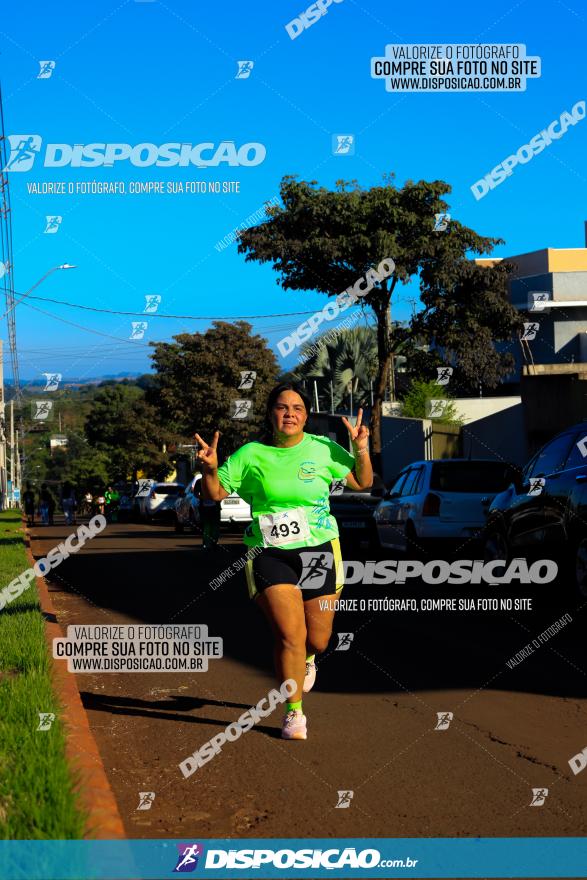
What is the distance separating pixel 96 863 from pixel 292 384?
356 cm

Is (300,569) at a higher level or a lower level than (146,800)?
higher

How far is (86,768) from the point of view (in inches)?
205

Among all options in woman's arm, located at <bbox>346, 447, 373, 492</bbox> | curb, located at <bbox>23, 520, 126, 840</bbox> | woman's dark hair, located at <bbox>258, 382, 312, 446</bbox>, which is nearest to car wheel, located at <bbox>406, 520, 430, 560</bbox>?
curb, located at <bbox>23, 520, 126, 840</bbox>

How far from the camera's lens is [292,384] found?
6945 millimetres

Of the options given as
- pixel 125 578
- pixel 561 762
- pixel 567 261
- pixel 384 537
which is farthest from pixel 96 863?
pixel 567 261

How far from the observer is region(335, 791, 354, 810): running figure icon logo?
17.0ft

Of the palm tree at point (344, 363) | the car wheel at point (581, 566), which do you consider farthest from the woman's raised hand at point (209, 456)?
the palm tree at point (344, 363)

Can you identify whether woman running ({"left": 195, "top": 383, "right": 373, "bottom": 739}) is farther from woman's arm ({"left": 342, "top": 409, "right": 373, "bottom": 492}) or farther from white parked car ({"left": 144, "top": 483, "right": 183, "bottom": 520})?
white parked car ({"left": 144, "top": 483, "right": 183, "bottom": 520})

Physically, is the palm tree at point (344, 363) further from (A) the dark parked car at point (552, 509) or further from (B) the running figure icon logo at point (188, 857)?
(B) the running figure icon logo at point (188, 857)

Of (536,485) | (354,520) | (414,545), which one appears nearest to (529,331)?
(354,520)

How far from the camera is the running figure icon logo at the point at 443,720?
22.0ft

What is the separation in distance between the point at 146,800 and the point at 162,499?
125 feet

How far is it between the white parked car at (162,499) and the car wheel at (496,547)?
29.7 meters

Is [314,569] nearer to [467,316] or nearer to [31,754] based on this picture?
[31,754]
